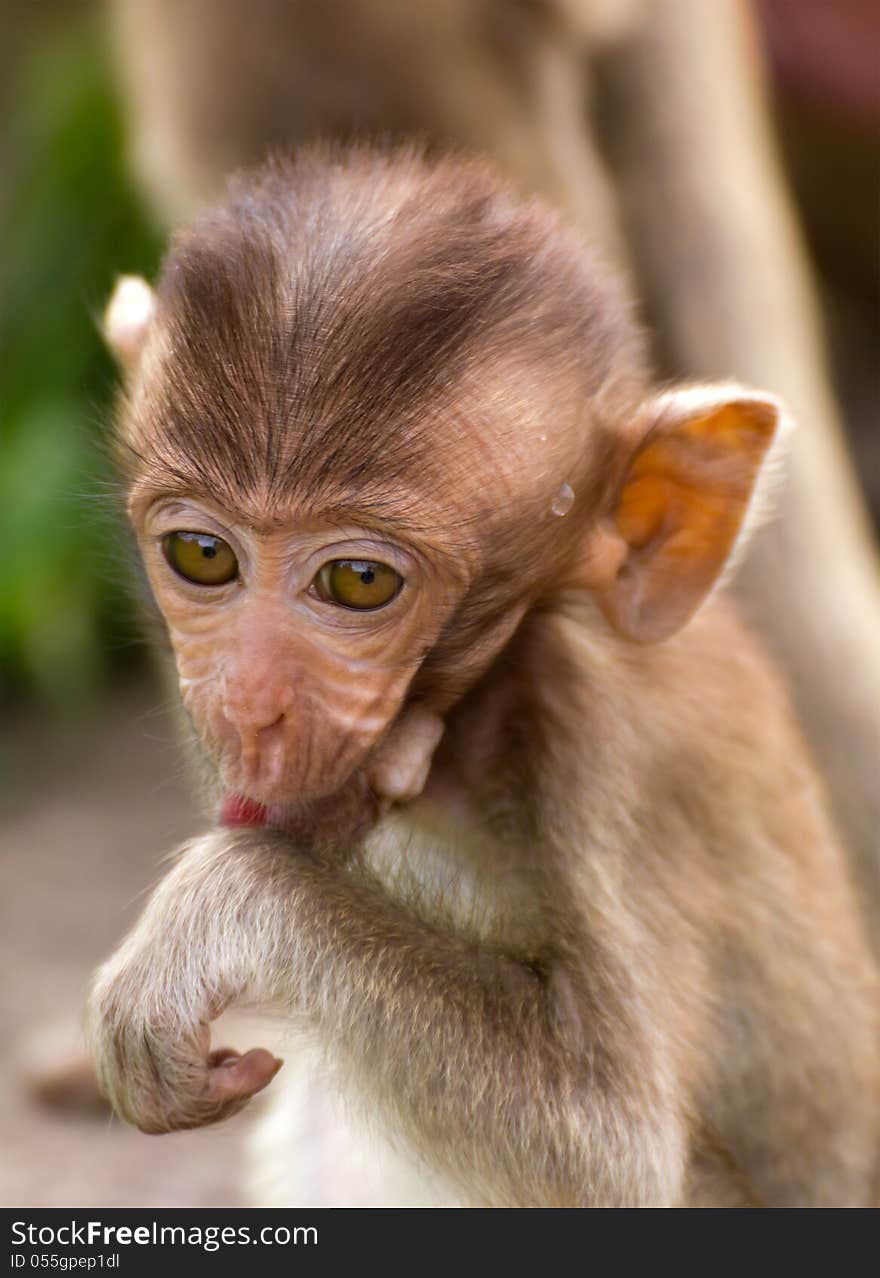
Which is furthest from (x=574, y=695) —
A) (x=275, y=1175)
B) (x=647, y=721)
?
(x=275, y=1175)

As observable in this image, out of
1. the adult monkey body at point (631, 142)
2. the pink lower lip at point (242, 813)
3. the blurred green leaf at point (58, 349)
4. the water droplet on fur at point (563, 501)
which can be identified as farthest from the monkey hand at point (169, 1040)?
the blurred green leaf at point (58, 349)

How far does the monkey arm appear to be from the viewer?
2.99 m

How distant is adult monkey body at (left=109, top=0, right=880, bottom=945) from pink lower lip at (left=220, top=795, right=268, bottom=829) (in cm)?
216

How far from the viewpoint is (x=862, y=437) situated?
8742 mm

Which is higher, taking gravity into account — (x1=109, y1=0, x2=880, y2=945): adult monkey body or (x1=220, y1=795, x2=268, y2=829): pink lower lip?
(x1=109, y1=0, x2=880, y2=945): adult monkey body

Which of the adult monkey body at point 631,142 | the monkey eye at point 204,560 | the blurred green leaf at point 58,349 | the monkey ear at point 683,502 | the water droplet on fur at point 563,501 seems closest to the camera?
the monkey eye at point 204,560

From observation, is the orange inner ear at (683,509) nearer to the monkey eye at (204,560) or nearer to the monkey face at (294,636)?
the monkey face at (294,636)

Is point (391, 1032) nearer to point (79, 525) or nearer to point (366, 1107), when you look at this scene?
point (366, 1107)

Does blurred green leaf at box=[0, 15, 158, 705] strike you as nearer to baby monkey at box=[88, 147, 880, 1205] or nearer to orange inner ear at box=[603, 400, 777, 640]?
baby monkey at box=[88, 147, 880, 1205]

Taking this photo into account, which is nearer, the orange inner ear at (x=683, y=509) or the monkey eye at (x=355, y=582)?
the monkey eye at (x=355, y=582)

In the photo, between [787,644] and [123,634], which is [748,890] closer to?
[787,644]

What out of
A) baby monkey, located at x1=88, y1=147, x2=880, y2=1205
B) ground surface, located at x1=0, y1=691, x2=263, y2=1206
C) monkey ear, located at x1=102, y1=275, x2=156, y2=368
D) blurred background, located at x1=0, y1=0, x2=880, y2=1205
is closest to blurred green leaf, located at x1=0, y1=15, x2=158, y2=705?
blurred background, located at x1=0, y1=0, x2=880, y2=1205

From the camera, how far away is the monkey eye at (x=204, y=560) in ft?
9.36

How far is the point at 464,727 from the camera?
3.20m
